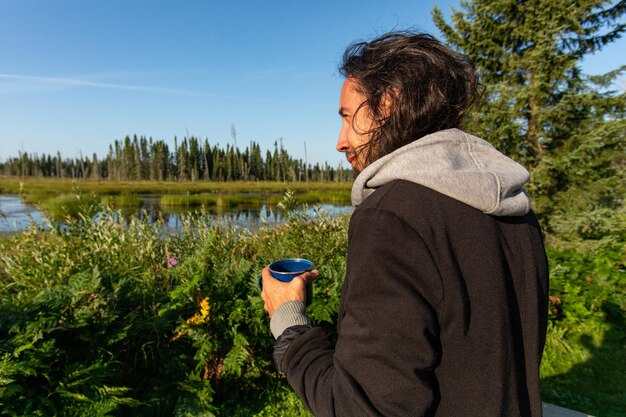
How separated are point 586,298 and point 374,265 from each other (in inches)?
215

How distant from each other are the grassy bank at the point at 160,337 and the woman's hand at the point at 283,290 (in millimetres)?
1492

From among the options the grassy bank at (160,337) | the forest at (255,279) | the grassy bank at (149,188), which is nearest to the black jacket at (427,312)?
the forest at (255,279)

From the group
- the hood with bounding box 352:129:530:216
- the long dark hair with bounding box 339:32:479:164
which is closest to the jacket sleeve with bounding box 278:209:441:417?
the hood with bounding box 352:129:530:216

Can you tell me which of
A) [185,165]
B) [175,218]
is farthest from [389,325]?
[185,165]

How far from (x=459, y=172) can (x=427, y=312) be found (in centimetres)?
35

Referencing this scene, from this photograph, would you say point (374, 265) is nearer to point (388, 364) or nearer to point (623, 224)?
point (388, 364)

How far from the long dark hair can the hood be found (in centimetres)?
11

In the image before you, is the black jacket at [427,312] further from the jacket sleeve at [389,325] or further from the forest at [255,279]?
the forest at [255,279]

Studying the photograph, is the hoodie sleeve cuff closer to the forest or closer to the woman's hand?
the woman's hand

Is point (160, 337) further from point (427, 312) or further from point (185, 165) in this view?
point (185, 165)

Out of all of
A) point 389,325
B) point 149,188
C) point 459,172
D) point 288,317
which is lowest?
point 149,188

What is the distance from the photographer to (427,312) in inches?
32.7

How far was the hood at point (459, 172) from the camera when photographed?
0.88 m

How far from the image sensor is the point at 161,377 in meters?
2.86
